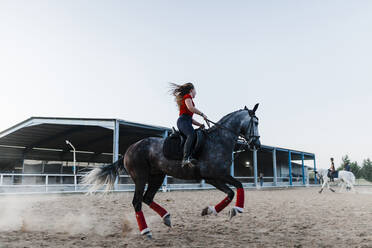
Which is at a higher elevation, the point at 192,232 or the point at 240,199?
the point at 240,199

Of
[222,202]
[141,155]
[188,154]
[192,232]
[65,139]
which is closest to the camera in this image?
[222,202]

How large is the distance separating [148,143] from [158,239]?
2.03m

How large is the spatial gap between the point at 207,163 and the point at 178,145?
713 millimetres

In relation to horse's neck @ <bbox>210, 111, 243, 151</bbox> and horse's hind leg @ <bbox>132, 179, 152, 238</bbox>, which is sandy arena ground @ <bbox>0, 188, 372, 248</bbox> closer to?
horse's hind leg @ <bbox>132, 179, 152, 238</bbox>

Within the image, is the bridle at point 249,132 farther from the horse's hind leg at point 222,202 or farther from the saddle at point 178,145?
the horse's hind leg at point 222,202

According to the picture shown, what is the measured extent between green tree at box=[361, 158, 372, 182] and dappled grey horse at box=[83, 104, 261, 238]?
6501 cm

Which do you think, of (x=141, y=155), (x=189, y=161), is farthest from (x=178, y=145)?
(x=141, y=155)

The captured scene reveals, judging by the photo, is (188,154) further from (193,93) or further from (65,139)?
(65,139)

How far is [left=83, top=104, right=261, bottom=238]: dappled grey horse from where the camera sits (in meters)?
5.47

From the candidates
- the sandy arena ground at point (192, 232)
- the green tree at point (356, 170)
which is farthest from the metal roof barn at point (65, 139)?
the green tree at point (356, 170)

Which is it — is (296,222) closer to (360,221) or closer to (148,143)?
(360,221)

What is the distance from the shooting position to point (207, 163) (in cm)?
557

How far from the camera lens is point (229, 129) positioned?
5949 mm

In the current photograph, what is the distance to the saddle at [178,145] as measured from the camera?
5.72 m
